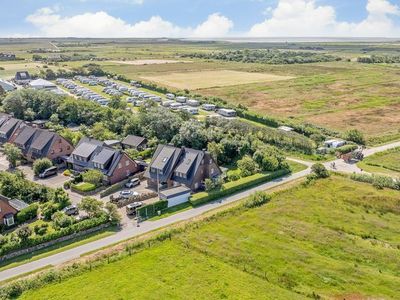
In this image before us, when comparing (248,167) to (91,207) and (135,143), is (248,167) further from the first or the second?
(91,207)

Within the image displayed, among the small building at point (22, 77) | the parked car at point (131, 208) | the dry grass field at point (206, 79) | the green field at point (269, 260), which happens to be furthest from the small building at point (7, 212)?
the small building at point (22, 77)

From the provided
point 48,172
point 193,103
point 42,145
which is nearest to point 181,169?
point 48,172

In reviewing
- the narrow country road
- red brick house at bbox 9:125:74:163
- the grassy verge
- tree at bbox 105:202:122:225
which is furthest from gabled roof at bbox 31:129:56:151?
the narrow country road

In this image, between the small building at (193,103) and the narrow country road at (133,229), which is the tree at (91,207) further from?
the small building at (193,103)

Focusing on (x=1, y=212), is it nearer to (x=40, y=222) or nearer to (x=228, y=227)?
(x=40, y=222)

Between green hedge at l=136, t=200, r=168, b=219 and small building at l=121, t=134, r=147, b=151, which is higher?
small building at l=121, t=134, r=147, b=151

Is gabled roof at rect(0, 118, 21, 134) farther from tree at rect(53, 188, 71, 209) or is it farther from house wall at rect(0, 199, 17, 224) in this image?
house wall at rect(0, 199, 17, 224)

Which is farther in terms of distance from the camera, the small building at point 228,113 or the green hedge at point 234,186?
the small building at point 228,113
